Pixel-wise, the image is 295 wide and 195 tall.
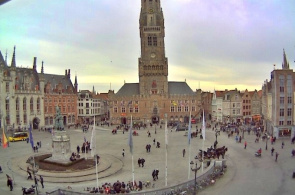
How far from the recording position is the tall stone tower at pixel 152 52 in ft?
261

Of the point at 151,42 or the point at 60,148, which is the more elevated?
the point at 151,42

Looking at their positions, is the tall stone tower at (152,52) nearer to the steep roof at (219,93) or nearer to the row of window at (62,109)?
the steep roof at (219,93)

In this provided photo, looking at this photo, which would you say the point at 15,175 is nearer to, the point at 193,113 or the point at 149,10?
the point at 193,113

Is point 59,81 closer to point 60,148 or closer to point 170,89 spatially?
point 170,89

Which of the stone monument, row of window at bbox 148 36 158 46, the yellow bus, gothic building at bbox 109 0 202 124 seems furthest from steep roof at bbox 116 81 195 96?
the stone monument

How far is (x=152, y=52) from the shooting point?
81812 millimetres

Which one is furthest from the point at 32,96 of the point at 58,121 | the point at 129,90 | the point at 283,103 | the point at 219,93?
the point at 283,103

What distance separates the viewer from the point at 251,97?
79.6m

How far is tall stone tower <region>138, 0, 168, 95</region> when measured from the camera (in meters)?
79.6

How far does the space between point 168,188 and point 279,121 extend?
34.2m

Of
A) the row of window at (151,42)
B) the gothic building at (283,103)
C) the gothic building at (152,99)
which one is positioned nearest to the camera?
the gothic building at (283,103)

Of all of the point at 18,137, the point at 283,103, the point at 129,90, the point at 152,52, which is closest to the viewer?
the point at 18,137

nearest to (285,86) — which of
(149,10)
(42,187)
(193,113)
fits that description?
(193,113)

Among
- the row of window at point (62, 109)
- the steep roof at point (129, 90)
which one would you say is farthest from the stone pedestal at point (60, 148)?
the steep roof at point (129, 90)
